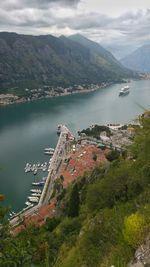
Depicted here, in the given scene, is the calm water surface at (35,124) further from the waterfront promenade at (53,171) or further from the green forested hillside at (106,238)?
the green forested hillside at (106,238)

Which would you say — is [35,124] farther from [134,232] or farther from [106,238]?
[134,232]

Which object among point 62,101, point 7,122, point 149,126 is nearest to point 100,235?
point 149,126

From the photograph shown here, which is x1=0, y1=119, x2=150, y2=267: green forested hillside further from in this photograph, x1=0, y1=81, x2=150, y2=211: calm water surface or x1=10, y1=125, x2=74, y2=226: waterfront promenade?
x1=0, y1=81, x2=150, y2=211: calm water surface

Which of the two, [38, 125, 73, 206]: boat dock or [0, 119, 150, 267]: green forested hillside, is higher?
[0, 119, 150, 267]: green forested hillside

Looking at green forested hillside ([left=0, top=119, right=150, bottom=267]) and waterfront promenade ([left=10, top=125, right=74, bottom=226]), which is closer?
green forested hillside ([left=0, top=119, right=150, bottom=267])

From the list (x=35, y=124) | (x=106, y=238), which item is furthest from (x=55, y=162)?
(x=106, y=238)

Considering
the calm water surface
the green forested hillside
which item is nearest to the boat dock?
the calm water surface
